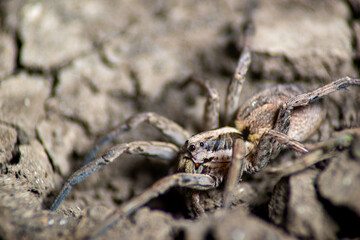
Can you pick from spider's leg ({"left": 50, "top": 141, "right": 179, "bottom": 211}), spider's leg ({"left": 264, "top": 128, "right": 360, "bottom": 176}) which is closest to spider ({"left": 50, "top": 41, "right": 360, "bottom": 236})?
spider's leg ({"left": 50, "top": 141, "right": 179, "bottom": 211})

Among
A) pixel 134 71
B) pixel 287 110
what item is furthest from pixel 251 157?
pixel 134 71

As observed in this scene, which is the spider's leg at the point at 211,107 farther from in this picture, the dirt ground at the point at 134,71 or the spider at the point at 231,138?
the dirt ground at the point at 134,71

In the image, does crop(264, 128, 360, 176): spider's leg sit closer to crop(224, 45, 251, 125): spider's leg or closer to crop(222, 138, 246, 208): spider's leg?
crop(222, 138, 246, 208): spider's leg

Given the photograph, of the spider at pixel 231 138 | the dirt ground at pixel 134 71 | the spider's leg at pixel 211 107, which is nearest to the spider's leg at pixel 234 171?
the spider at pixel 231 138

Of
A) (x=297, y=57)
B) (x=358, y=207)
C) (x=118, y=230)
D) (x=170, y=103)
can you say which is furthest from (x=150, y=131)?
(x=358, y=207)

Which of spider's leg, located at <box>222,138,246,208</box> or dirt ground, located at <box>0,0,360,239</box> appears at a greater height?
dirt ground, located at <box>0,0,360,239</box>

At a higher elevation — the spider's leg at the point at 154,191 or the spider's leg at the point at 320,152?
the spider's leg at the point at 320,152

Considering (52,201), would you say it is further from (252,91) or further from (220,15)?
(220,15)
